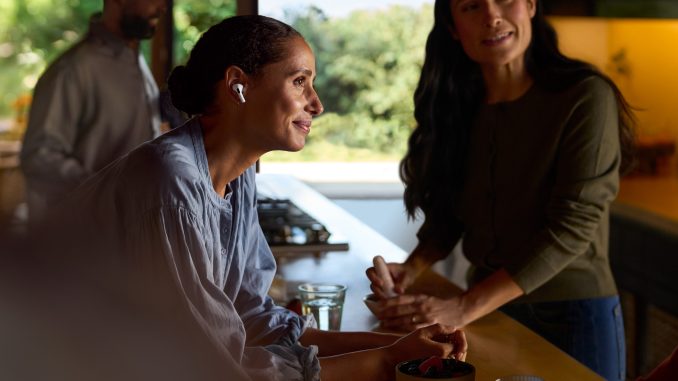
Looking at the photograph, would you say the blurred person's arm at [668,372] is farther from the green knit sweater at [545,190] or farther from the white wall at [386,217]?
the white wall at [386,217]

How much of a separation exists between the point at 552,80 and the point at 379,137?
10.3 ft

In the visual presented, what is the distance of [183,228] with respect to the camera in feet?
3.25

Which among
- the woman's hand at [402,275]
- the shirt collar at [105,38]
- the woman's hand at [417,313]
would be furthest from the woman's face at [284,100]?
the shirt collar at [105,38]

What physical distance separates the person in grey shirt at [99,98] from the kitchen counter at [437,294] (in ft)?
1.98

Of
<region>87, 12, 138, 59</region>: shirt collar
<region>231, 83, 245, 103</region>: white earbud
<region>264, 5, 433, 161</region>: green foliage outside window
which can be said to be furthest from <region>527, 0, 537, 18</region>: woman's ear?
<region>264, 5, 433, 161</region>: green foliage outside window

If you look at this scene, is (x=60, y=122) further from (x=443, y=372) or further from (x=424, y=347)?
(x=443, y=372)

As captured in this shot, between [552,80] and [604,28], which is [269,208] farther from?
[604,28]

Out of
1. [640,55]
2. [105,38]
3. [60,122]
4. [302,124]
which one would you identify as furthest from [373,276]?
[640,55]

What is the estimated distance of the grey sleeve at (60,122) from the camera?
2.16 m

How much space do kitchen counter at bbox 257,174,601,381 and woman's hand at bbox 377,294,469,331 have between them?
32 millimetres

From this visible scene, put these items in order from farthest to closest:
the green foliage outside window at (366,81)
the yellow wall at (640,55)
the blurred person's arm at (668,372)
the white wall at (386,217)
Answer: the white wall at (386,217), the green foliage outside window at (366,81), the yellow wall at (640,55), the blurred person's arm at (668,372)

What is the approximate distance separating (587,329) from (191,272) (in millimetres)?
1058

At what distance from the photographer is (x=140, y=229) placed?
0.95 m

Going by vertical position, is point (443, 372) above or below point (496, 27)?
below
